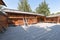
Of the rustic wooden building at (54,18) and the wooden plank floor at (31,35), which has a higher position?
the wooden plank floor at (31,35)

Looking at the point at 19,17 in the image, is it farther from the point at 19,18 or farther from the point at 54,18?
the point at 54,18

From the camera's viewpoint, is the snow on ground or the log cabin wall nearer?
the snow on ground

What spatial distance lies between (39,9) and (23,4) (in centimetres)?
623

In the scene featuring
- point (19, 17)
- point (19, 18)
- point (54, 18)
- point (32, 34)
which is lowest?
point (54, 18)

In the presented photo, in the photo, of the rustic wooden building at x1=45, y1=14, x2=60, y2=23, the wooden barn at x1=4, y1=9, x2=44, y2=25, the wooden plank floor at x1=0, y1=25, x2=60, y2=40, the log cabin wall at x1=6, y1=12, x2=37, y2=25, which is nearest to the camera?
the wooden plank floor at x1=0, y1=25, x2=60, y2=40

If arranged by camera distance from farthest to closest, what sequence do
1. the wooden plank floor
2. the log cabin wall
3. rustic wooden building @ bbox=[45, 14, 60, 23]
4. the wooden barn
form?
rustic wooden building @ bbox=[45, 14, 60, 23] → the log cabin wall → the wooden barn → the wooden plank floor

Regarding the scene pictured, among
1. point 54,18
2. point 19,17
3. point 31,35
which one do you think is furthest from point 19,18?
point 54,18

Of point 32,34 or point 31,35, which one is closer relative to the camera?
point 31,35

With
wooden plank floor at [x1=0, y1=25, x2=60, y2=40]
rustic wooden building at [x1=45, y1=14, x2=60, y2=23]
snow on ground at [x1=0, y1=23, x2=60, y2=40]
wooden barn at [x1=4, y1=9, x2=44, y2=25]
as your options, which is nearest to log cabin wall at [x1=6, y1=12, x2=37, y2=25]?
wooden barn at [x1=4, y1=9, x2=44, y2=25]

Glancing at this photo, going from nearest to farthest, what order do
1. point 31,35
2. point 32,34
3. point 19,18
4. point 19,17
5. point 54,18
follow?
point 31,35 < point 32,34 < point 19,17 < point 19,18 < point 54,18

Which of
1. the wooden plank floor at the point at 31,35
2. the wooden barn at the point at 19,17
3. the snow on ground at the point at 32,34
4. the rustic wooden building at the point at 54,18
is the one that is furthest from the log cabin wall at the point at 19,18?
the wooden plank floor at the point at 31,35

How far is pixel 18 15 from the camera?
668 inches

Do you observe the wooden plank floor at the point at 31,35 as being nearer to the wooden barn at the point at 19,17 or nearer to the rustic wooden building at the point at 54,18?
the wooden barn at the point at 19,17

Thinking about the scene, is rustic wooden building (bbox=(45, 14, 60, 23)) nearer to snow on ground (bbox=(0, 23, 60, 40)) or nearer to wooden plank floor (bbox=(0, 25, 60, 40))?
snow on ground (bbox=(0, 23, 60, 40))
